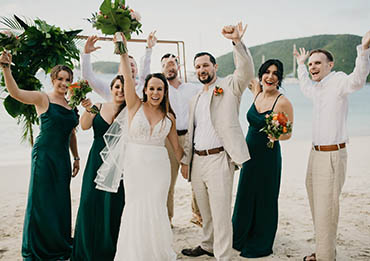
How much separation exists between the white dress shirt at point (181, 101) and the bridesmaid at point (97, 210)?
1389mm

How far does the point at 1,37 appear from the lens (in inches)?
168

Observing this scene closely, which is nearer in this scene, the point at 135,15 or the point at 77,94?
the point at 135,15

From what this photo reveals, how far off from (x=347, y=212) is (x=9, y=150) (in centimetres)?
1693

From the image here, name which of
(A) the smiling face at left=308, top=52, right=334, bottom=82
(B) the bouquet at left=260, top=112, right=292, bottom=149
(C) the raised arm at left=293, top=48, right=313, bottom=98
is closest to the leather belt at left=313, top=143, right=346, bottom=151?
(B) the bouquet at left=260, top=112, right=292, bottom=149

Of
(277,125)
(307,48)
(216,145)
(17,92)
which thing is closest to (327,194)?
(277,125)

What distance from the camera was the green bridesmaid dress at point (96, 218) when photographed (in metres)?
4.18

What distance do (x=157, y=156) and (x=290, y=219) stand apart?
11.3 feet

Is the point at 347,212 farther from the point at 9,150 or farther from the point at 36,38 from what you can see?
the point at 9,150

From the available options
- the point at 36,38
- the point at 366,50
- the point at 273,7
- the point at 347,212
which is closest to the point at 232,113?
the point at 366,50

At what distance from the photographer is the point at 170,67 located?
5496 millimetres

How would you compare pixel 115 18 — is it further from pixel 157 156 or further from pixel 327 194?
pixel 327 194

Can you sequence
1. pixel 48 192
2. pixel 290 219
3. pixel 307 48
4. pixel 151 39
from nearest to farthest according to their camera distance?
1. pixel 48 192
2. pixel 151 39
3. pixel 290 219
4. pixel 307 48

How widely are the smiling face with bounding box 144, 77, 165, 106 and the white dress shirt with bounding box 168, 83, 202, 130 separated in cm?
142

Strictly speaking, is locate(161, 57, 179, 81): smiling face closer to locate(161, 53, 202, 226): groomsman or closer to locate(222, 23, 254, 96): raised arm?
locate(161, 53, 202, 226): groomsman
